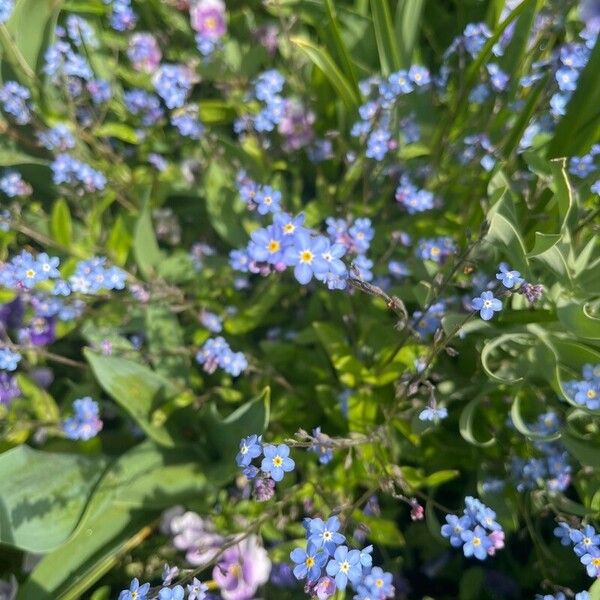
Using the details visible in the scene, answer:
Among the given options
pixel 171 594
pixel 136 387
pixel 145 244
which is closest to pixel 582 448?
pixel 171 594

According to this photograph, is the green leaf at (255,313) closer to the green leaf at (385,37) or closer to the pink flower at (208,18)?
the green leaf at (385,37)

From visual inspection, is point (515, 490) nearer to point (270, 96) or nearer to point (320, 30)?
point (270, 96)

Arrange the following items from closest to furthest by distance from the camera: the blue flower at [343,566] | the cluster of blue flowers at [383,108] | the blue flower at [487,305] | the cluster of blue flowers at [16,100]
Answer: the blue flower at [343,566], the blue flower at [487,305], the cluster of blue flowers at [383,108], the cluster of blue flowers at [16,100]

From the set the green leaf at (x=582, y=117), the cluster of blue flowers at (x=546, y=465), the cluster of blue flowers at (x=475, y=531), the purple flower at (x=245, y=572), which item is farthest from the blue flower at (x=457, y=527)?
the green leaf at (x=582, y=117)

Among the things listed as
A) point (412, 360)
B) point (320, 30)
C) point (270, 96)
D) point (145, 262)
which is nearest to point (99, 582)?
point (145, 262)

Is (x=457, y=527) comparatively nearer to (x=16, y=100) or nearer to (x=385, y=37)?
(x=385, y=37)

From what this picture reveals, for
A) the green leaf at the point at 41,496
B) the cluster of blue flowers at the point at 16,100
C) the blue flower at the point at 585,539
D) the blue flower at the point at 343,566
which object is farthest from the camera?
the cluster of blue flowers at the point at 16,100
